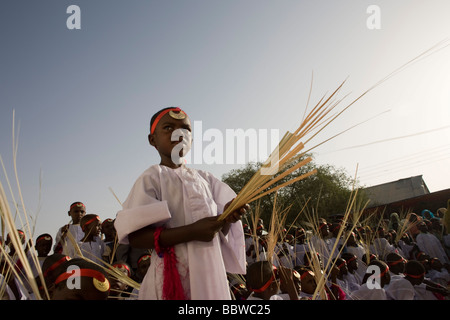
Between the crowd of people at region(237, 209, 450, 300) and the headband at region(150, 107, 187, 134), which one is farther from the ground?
the headband at region(150, 107, 187, 134)

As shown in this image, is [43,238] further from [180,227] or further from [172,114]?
[180,227]

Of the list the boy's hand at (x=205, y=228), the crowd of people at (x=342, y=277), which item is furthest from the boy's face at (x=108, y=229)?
the boy's hand at (x=205, y=228)

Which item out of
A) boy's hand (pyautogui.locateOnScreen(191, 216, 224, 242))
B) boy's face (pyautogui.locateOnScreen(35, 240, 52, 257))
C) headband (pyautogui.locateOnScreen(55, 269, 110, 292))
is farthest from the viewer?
boy's face (pyautogui.locateOnScreen(35, 240, 52, 257))

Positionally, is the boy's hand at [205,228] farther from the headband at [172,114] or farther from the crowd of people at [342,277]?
the crowd of people at [342,277]

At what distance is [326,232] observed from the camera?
7793 millimetres

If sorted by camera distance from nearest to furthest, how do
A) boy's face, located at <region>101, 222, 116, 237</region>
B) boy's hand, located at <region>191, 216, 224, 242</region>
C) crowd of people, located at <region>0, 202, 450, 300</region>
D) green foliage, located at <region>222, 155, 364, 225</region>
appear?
boy's hand, located at <region>191, 216, 224, 242</region>, crowd of people, located at <region>0, 202, 450, 300</region>, boy's face, located at <region>101, 222, 116, 237</region>, green foliage, located at <region>222, 155, 364, 225</region>

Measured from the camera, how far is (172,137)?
1738mm

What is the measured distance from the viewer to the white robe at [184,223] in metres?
1.39

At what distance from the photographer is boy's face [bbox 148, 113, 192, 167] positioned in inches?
68.9

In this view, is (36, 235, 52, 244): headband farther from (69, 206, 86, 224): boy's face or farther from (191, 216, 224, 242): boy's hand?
(191, 216, 224, 242): boy's hand

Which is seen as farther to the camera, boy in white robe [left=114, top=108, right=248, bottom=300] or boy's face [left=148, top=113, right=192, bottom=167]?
boy's face [left=148, top=113, right=192, bottom=167]

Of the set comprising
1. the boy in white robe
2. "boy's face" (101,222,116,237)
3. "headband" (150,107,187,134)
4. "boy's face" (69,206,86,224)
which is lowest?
"boy's face" (101,222,116,237)

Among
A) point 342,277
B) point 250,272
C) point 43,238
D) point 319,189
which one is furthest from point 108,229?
point 319,189

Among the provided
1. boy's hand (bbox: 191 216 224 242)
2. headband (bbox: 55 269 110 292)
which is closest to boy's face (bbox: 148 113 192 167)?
boy's hand (bbox: 191 216 224 242)
